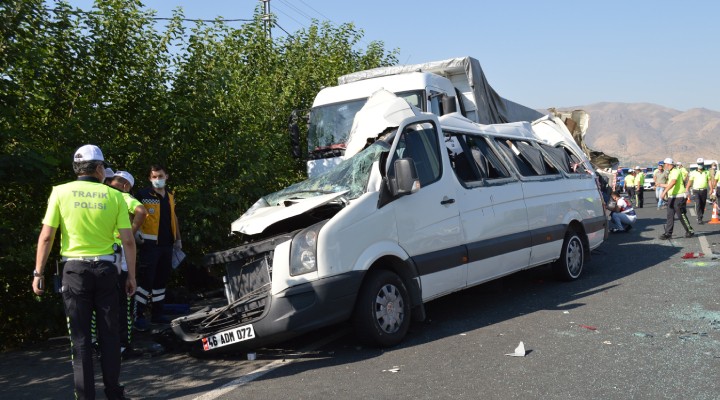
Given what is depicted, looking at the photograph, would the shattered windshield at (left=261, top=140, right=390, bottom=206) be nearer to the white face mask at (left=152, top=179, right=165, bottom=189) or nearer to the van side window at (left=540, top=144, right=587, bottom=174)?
the white face mask at (left=152, top=179, right=165, bottom=189)

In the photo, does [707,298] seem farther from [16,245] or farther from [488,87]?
[16,245]

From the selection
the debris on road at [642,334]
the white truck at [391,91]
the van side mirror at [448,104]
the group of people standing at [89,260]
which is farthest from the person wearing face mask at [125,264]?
the van side mirror at [448,104]

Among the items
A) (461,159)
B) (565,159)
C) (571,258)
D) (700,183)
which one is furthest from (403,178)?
(700,183)

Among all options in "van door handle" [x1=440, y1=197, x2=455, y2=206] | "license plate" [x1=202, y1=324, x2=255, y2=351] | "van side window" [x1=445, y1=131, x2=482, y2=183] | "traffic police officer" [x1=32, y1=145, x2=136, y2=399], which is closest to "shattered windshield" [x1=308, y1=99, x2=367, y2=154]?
"van side window" [x1=445, y1=131, x2=482, y2=183]

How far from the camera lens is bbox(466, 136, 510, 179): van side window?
8.45m

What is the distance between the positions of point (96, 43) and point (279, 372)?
16.1ft

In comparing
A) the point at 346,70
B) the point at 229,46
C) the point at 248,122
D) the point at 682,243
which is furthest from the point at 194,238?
the point at 682,243

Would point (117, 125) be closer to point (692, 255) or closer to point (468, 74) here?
point (468, 74)

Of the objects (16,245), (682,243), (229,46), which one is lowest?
(682,243)

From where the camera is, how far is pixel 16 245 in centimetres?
753

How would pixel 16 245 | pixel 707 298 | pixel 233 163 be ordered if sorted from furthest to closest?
pixel 233 163
pixel 707 298
pixel 16 245

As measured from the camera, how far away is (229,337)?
6.25 m

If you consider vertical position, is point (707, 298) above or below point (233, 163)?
below

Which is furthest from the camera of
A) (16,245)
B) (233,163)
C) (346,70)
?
(346,70)
